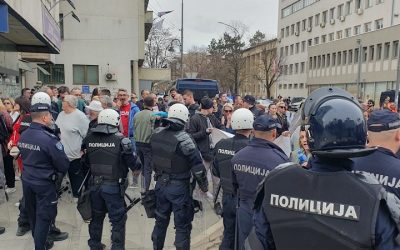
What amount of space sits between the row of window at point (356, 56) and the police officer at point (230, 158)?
34191 mm

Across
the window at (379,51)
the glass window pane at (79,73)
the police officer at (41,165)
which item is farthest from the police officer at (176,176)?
the window at (379,51)

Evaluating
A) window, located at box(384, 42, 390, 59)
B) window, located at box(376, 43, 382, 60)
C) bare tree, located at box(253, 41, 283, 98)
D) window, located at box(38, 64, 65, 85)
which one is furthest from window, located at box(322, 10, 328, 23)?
window, located at box(38, 64, 65, 85)

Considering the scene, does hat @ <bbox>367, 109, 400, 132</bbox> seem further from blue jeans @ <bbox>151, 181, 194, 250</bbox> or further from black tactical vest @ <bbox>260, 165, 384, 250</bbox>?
blue jeans @ <bbox>151, 181, 194, 250</bbox>

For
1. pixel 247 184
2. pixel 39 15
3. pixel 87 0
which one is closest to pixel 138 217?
pixel 247 184

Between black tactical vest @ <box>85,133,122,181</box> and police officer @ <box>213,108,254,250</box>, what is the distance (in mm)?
1216

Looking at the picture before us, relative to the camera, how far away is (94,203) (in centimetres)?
462

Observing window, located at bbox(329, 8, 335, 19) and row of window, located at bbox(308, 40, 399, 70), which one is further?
window, located at bbox(329, 8, 335, 19)

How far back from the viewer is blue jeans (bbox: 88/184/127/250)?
455cm

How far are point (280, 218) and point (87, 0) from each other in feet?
89.9

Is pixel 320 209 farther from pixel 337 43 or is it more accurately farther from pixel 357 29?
pixel 357 29

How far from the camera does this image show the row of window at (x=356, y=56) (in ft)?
116

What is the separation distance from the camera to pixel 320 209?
1.60 meters

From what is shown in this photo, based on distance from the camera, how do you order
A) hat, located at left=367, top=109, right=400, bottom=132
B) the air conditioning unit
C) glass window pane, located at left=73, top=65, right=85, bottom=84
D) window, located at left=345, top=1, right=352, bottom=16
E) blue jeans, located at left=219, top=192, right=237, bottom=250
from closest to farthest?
1. hat, located at left=367, top=109, right=400, bottom=132
2. blue jeans, located at left=219, top=192, right=237, bottom=250
3. the air conditioning unit
4. glass window pane, located at left=73, top=65, right=85, bottom=84
5. window, located at left=345, top=1, right=352, bottom=16

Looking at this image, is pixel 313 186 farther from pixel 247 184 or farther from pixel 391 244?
pixel 247 184
